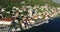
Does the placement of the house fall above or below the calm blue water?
above

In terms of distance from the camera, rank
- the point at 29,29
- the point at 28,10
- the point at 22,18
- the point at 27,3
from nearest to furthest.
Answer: the point at 29,29 → the point at 22,18 → the point at 28,10 → the point at 27,3

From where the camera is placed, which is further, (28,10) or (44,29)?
(28,10)

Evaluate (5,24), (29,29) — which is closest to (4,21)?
(5,24)

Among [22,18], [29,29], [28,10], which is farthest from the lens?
[28,10]

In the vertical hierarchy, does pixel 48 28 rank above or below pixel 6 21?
below

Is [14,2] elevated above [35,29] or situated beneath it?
elevated above

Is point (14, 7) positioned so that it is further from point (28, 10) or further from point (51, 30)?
point (51, 30)

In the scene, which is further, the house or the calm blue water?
the house

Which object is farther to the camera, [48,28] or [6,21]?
[48,28]

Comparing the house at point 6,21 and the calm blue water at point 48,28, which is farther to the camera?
the house at point 6,21

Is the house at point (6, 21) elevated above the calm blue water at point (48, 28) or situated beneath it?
elevated above
